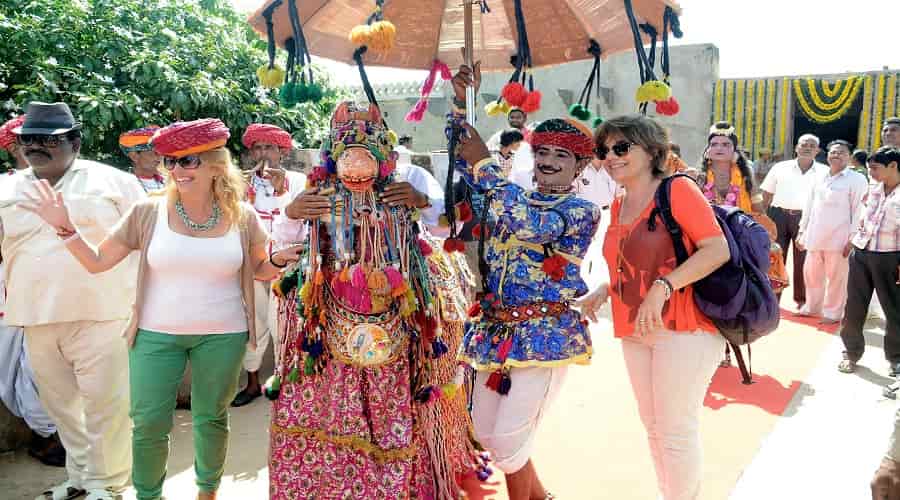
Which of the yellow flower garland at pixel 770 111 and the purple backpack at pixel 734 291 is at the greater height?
the yellow flower garland at pixel 770 111

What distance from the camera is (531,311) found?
9.36 ft

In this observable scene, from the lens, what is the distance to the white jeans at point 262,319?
4973mm

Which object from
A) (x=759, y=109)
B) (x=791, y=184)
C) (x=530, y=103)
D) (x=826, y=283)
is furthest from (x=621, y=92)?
(x=530, y=103)

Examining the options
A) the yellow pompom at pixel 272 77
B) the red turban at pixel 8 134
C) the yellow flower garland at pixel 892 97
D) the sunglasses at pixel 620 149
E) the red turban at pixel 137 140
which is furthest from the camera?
the yellow flower garland at pixel 892 97

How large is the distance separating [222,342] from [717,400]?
3614mm

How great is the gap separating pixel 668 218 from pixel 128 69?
20.7 ft

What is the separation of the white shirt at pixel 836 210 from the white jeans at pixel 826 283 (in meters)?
0.17

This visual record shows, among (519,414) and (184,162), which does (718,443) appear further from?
(184,162)

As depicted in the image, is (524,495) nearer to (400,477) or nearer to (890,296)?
(400,477)

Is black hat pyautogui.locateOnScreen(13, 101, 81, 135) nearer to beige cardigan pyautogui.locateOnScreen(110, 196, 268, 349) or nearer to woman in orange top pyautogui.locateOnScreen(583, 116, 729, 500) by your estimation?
beige cardigan pyautogui.locateOnScreen(110, 196, 268, 349)

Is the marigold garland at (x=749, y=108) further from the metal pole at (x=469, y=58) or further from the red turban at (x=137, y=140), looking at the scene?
the metal pole at (x=469, y=58)

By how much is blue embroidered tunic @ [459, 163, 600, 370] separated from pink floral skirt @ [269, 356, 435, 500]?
1.51 feet

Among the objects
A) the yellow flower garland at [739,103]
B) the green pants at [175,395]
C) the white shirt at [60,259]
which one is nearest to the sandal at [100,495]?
the green pants at [175,395]

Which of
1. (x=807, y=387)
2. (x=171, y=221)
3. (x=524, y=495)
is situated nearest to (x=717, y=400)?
(x=807, y=387)
